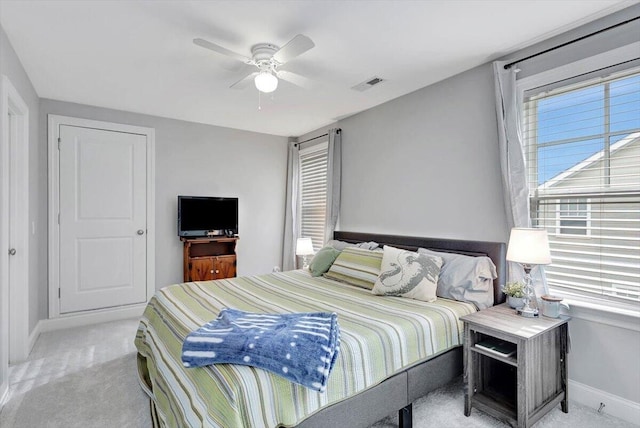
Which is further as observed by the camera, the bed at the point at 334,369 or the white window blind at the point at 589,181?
the white window blind at the point at 589,181

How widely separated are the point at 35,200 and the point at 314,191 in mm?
3280

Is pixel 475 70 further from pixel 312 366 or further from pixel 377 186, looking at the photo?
pixel 312 366

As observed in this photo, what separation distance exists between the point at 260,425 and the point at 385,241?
2.54 meters


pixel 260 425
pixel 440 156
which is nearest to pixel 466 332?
pixel 260 425

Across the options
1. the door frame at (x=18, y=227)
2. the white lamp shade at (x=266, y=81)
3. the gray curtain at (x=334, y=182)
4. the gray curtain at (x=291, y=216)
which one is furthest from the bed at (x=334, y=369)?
the gray curtain at (x=291, y=216)

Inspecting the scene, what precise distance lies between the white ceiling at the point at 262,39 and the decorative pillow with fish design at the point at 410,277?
1.65 meters

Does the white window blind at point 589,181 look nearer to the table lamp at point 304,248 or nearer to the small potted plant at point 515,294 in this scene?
the small potted plant at point 515,294

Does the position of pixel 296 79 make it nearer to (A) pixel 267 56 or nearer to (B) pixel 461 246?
(A) pixel 267 56

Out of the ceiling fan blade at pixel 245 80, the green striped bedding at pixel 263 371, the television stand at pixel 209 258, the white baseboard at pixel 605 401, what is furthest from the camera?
the television stand at pixel 209 258

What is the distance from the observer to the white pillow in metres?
2.55

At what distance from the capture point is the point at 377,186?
3.89m

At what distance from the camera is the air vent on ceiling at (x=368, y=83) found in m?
3.15

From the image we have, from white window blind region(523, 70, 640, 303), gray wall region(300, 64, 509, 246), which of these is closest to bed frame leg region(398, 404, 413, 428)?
white window blind region(523, 70, 640, 303)

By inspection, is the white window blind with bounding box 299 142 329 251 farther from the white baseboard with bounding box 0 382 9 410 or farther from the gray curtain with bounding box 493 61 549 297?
the white baseboard with bounding box 0 382 9 410
